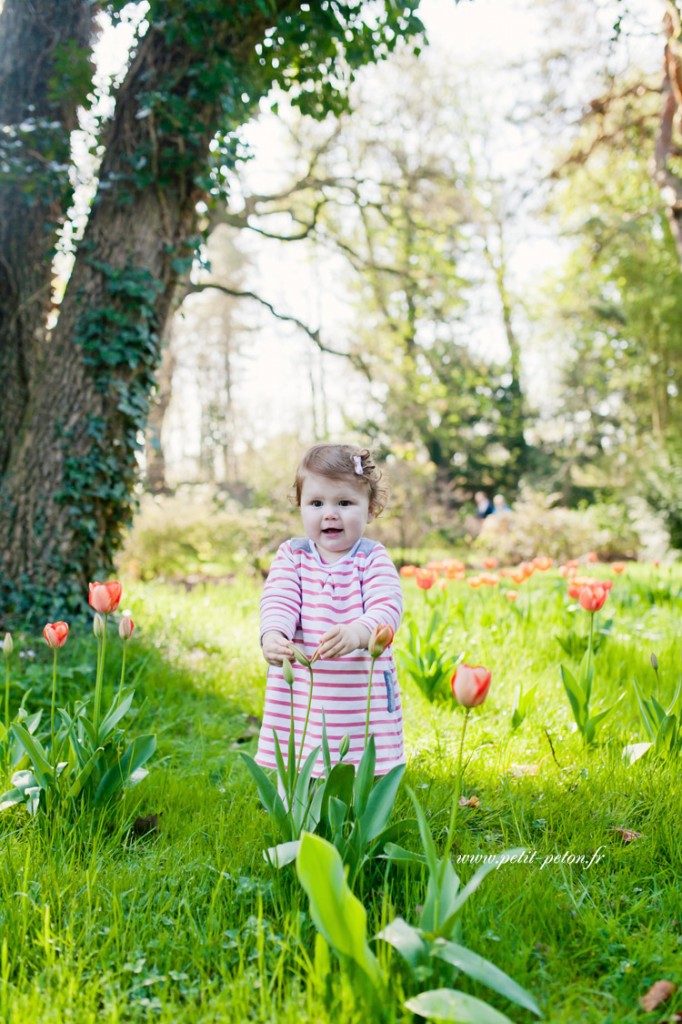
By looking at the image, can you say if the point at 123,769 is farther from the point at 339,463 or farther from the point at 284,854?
the point at 339,463

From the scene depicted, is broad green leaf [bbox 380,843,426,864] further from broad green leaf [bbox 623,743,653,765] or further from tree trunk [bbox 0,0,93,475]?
tree trunk [bbox 0,0,93,475]

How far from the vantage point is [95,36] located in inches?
193

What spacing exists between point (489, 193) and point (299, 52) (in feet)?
51.4

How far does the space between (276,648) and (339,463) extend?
56 cm

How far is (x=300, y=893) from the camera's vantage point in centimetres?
156

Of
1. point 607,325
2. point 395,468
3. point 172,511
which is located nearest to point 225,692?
point 172,511

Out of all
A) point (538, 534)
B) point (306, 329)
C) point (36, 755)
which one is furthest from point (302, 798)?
point (538, 534)

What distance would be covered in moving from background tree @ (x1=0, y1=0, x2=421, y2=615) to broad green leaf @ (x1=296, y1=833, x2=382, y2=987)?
3.14 metres

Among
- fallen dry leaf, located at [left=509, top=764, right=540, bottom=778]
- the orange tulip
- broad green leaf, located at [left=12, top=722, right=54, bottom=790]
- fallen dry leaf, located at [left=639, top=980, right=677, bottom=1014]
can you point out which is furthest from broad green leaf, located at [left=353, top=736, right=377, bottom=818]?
the orange tulip

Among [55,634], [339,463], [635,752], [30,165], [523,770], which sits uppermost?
[30,165]

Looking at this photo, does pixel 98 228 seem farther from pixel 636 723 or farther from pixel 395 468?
pixel 395 468

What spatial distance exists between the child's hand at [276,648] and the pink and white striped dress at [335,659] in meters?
0.11

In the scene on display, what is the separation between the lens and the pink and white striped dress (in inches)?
79.7

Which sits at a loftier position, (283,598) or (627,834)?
(283,598)
